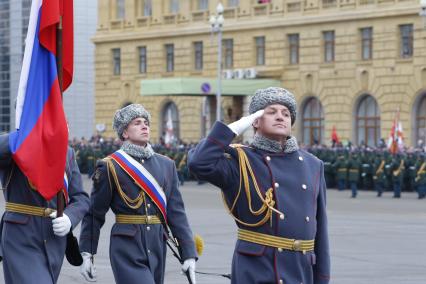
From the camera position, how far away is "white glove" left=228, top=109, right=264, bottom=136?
24.9 ft

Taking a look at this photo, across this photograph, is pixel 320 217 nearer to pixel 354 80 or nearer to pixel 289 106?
pixel 289 106

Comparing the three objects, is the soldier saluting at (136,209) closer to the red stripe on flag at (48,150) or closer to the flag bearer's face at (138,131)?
the flag bearer's face at (138,131)

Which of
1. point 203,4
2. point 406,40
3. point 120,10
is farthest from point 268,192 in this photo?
point 120,10

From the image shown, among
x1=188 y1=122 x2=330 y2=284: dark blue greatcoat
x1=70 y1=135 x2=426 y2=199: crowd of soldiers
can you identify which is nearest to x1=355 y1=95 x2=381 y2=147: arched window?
x1=70 y1=135 x2=426 y2=199: crowd of soldiers

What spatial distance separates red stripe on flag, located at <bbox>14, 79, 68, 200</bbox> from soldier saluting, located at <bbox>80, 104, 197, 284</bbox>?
1080mm

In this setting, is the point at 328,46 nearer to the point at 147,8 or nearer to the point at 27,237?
the point at 147,8

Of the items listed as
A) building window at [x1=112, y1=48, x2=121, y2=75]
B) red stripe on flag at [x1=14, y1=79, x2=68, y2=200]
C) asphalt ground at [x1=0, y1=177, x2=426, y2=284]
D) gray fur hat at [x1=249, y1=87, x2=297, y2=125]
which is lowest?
asphalt ground at [x1=0, y1=177, x2=426, y2=284]

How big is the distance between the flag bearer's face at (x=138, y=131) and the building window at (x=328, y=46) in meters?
43.7

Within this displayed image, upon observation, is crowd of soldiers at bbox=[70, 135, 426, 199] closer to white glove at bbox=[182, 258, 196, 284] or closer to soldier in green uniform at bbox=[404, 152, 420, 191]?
soldier in green uniform at bbox=[404, 152, 420, 191]

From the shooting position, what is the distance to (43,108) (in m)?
8.98

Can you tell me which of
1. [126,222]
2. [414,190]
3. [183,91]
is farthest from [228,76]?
[126,222]

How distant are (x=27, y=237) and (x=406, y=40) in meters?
42.2

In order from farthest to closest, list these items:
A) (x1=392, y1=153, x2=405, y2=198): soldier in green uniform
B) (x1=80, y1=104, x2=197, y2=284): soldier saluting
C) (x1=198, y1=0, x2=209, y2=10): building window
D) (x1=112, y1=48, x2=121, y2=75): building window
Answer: (x1=112, y1=48, x2=121, y2=75): building window, (x1=198, y1=0, x2=209, y2=10): building window, (x1=392, y1=153, x2=405, y2=198): soldier in green uniform, (x1=80, y1=104, x2=197, y2=284): soldier saluting

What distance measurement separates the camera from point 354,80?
2062 inches
